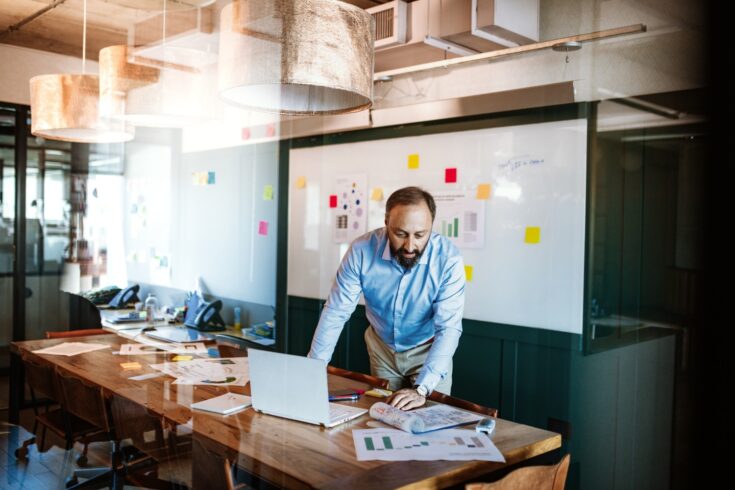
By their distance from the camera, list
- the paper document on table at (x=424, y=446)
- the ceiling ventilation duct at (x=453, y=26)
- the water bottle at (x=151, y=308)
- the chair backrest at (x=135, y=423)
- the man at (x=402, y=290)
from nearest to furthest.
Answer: the paper document on table at (x=424, y=446) < the chair backrest at (x=135, y=423) < the water bottle at (x=151, y=308) < the man at (x=402, y=290) < the ceiling ventilation duct at (x=453, y=26)

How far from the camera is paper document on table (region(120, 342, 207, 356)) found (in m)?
2.69

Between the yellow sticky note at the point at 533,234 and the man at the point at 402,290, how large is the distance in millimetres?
876

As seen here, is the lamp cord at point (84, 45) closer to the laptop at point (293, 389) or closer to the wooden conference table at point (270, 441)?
the wooden conference table at point (270, 441)

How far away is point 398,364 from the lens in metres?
3.24

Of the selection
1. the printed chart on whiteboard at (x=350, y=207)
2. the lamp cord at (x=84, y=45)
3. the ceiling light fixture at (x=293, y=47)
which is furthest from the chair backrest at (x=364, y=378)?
the printed chart on whiteboard at (x=350, y=207)

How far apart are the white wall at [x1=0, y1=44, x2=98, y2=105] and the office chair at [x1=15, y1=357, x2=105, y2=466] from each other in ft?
2.76

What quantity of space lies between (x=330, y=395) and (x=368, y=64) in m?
1.27

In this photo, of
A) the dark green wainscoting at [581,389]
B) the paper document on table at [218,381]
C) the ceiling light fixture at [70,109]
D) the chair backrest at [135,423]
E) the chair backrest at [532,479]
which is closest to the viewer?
the chair backrest at [532,479]

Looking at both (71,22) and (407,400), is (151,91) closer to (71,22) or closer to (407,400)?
(71,22)

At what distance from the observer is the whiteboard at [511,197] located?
145 inches

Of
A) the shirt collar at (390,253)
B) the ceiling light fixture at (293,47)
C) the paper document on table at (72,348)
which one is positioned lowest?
the paper document on table at (72,348)

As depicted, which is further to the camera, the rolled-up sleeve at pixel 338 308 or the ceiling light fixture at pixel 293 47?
the rolled-up sleeve at pixel 338 308

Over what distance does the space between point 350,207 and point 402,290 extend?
1.74m

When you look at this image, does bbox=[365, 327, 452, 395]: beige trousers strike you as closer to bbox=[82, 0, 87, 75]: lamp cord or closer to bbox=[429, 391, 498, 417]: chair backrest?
bbox=[429, 391, 498, 417]: chair backrest
